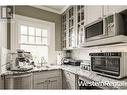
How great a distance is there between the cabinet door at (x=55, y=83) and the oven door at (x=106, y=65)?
967 millimetres

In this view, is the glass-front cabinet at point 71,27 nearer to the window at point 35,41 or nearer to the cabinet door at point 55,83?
the window at point 35,41

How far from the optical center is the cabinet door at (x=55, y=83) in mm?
2070

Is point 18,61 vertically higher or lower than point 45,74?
higher

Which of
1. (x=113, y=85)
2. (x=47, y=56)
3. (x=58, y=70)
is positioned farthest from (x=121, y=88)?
(x=47, y=56)

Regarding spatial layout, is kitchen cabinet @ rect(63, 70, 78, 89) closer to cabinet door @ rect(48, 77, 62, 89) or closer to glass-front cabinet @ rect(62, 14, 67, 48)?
cabinet door @ rect(48, 77, 62, 89)

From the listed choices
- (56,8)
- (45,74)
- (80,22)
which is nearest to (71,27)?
(80,22)

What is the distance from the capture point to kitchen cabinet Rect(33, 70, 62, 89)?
6.28 feet

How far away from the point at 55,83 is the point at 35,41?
1.12 m

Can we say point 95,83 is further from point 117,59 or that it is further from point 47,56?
point 47,56

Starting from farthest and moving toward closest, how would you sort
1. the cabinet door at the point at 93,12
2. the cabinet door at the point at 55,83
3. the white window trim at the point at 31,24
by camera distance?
the white window trim at the point at 31,24 < the cabinet door at the point at 55,83 < the cabinet door at the point at 93,12

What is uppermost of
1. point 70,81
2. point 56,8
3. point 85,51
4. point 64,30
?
point 56,8

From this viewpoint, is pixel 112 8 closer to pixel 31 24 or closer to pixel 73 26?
pixel 73 26

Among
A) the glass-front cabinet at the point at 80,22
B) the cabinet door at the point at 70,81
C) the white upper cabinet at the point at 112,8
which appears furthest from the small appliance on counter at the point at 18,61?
the white upper cabinet at the point at 112,8

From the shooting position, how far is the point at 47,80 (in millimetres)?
2031
